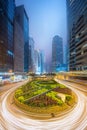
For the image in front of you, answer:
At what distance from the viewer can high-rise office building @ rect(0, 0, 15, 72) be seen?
104 meters

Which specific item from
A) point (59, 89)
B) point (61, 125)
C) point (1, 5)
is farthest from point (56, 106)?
point (1, 5)

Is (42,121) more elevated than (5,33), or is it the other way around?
(5,33)

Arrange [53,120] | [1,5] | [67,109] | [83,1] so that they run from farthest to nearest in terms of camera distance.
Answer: [1,5]
[83,1]
[67,109]
[53,120]

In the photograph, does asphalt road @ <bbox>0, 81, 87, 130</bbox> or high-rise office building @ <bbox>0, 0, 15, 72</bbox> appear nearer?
asphalt road @ <bbox>0, 81, 87, 130</bbox>

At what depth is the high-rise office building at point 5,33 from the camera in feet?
341

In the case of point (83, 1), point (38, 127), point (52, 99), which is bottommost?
point (38, 127)

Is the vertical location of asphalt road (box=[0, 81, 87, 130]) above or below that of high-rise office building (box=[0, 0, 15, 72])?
below

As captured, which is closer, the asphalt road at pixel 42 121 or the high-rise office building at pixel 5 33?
the asphalt road at pixel 42 121

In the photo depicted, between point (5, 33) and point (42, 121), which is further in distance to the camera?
point (5, 33)

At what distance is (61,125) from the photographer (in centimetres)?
1805

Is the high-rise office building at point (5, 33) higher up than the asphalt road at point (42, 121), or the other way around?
the high-rise office building at point (5, 33)

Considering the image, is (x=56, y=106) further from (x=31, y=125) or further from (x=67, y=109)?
(x=31, y=125)

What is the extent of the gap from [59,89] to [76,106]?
30.9 ft

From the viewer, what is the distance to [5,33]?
110000 mm
